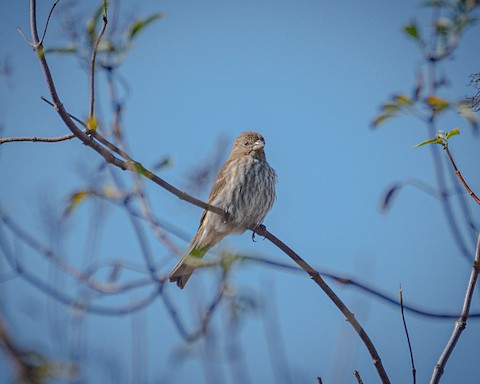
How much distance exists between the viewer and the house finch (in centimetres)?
581

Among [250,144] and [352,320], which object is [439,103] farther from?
[250,144]

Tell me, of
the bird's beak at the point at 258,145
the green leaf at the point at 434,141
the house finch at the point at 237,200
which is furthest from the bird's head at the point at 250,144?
the green leaf at the point at 434,141

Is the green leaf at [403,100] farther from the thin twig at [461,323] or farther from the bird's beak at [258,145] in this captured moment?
the bird's beak at [258,145]

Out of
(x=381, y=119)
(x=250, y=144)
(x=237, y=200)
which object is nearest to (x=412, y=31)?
(x=381, y=119)

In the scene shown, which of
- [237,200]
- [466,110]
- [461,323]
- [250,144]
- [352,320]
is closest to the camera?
[466,110]

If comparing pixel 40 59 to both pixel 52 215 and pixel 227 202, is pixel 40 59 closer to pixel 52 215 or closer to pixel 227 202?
pixel 52 215

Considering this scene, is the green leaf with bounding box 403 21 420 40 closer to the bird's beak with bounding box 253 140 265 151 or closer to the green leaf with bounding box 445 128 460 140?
the green leaf with bounding box 445 128 460 140

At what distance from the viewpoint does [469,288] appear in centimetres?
259

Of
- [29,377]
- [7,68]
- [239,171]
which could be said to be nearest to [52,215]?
[7,68]

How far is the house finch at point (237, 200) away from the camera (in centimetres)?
581

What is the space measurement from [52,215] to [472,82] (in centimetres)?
372

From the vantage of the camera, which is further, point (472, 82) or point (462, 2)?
point (462, 2)

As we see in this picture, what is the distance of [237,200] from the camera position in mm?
5797

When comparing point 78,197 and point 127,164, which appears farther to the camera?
point 78,197
